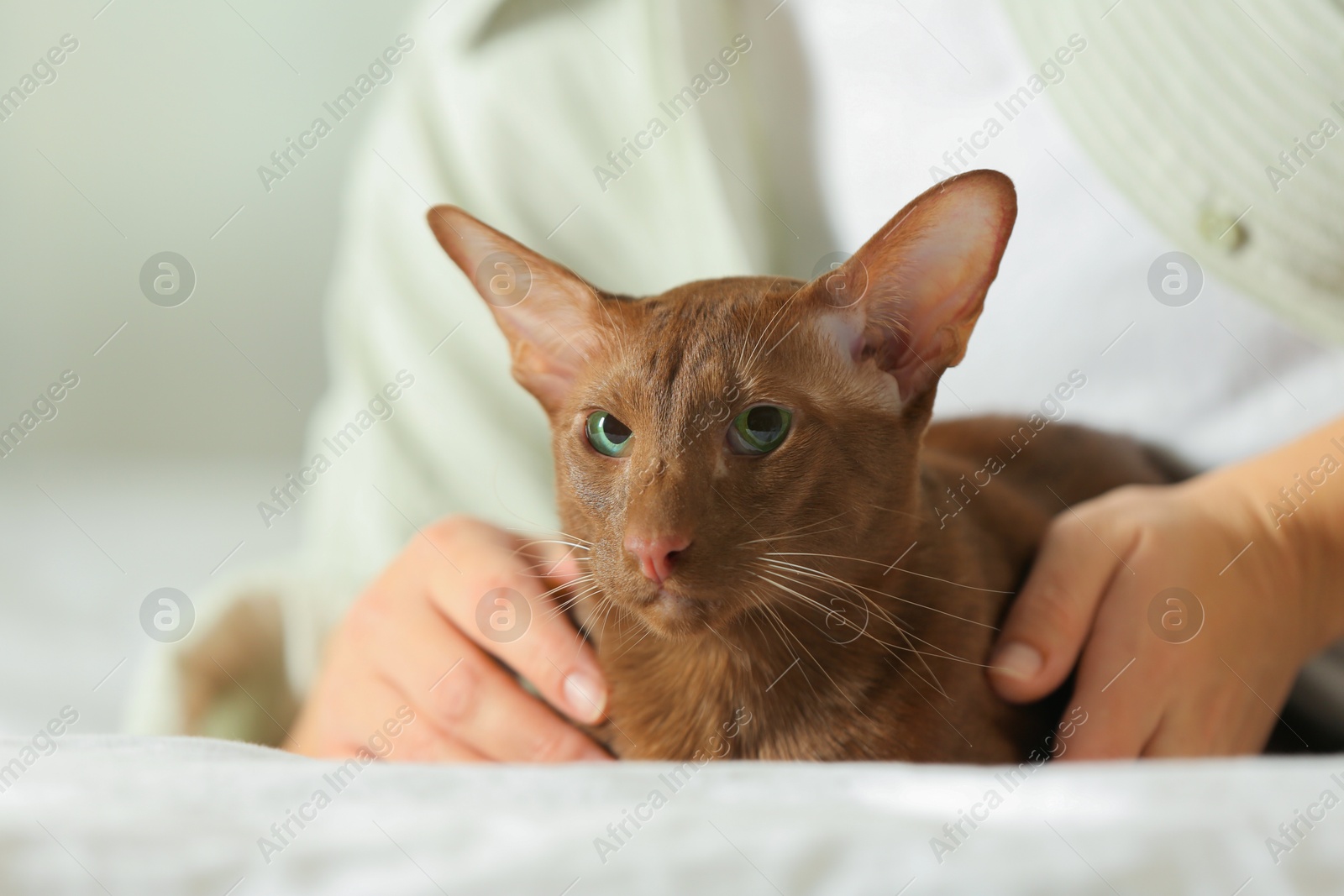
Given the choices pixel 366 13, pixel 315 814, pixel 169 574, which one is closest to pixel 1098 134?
pixel 315 814

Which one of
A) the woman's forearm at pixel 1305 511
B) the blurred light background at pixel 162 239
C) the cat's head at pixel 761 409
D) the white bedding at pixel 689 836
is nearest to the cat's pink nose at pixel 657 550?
the cat's head at pixel 761 409

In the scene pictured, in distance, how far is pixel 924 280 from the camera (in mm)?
562

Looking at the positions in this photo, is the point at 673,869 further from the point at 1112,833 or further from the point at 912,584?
the point at 912,584

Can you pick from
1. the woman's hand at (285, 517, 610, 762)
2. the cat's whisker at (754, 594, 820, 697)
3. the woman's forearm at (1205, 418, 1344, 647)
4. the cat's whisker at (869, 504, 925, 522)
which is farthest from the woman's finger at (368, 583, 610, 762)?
the woman's forearm at (1205, 418, 1344, 647)

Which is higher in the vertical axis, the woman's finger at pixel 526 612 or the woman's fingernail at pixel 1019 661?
the woman's finger at pixel 526 612

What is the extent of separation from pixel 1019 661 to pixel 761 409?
28cm

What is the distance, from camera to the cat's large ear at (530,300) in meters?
0.60

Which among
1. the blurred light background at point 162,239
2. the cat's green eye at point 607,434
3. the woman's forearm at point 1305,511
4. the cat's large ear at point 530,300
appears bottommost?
the woman's forearm at point 1305,511

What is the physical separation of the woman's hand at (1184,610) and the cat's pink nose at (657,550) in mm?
290

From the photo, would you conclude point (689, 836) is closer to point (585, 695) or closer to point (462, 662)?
point (585, 695)

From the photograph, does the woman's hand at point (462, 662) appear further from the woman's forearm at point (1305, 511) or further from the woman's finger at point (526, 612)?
the woman's forearm at point (1305, 511)

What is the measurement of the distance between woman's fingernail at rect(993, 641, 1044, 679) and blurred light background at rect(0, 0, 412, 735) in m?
1.23

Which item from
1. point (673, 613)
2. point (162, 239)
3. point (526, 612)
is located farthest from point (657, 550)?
point (162, 239)

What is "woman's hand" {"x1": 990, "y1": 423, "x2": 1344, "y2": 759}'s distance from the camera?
0.72 metres
